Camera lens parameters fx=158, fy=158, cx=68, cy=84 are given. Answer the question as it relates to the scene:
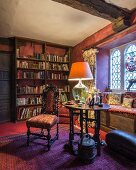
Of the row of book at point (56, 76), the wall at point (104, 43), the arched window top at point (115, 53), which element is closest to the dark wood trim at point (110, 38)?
the wall at point (104, 43)

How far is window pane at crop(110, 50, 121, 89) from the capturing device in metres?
4.01

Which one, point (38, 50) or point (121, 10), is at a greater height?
point (121, 10)

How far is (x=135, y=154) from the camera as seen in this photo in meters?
2.11

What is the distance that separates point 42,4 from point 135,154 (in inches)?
111

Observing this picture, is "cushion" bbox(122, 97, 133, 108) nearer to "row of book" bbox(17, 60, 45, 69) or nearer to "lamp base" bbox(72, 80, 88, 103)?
"lamp base" bbox(72, 80, 88, 103)

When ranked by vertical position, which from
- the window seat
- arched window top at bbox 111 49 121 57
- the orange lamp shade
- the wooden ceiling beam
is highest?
the wooden ceiling beam

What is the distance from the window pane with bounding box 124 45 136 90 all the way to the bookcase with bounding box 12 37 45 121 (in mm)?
2354

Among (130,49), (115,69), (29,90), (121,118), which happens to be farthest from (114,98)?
(29,90)

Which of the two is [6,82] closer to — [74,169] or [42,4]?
[42,4]

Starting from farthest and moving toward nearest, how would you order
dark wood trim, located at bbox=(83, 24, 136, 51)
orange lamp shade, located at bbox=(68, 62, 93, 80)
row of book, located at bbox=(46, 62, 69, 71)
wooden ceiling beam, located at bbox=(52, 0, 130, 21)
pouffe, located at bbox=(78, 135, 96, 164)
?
row of book, located at bbox=(46, 62, 69, 71)
dark wood trim, located at bbox=(83, 24, 136, 51)
orange lamp shade, located at bbox=(68, 62, 93, 80)
wooden ceiling beam, located at bbox=(52, 0, 130, 21)
pouffe, located at bbox=(78, 135, 96, 164)

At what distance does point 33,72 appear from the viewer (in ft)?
15.5

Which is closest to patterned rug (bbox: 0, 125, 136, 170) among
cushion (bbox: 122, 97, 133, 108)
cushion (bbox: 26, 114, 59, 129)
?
cushion (bbox: 26, 114, 59, 129)

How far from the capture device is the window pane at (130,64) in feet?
11.8

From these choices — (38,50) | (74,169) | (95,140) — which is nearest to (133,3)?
(95,140)
